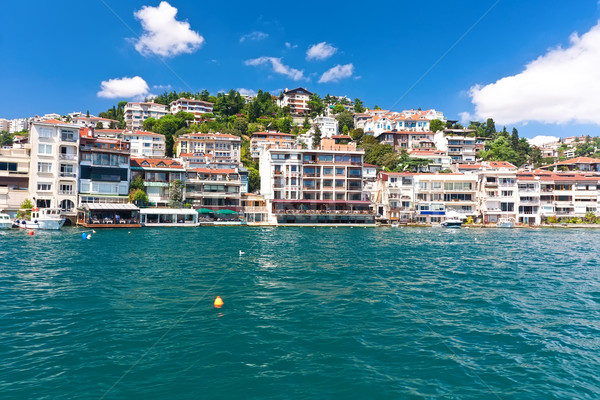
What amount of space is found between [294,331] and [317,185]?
215 feet

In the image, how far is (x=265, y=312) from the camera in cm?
1644

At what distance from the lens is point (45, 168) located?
62.6m

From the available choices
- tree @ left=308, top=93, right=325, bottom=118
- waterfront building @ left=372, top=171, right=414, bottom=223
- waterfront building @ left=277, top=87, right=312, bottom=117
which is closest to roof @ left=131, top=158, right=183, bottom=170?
waterfront building @ left=372, top=171, right=414, bottom=223

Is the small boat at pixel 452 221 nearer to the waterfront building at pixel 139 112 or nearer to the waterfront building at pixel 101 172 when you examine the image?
the waterfront building at pixel 101 172

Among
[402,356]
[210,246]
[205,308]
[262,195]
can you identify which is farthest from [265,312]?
[262,195]

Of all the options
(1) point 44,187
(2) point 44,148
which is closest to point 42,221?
(1) point 44,187

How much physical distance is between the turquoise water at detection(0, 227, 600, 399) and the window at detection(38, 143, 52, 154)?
4237 cm

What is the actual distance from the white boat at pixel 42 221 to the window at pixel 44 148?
11694 millimetres

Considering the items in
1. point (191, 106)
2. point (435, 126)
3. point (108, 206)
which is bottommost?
point (108, 206)

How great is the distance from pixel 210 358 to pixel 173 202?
2486 inches

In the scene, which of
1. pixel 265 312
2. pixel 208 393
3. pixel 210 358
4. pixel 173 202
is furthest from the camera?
pixel 173 202

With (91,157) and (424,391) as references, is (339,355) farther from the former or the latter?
(91,157)

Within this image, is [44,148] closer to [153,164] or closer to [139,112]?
[153,164]

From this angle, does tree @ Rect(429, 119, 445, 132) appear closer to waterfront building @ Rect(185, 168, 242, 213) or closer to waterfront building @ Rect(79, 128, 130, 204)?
waterfront building @ Rect(185, 168, 242, 213)
